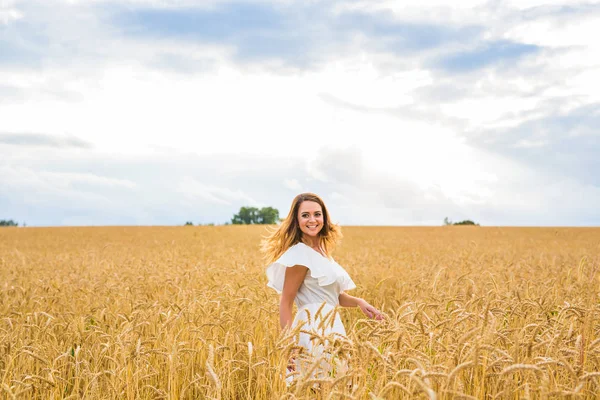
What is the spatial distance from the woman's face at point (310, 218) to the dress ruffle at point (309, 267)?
0.15 metres

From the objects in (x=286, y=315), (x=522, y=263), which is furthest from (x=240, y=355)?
(x=522, y=263)

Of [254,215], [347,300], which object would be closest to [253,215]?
[254,215]

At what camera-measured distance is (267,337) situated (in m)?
3.72

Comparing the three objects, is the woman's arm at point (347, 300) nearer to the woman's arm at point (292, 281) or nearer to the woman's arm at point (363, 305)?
the woman's arm at point (363, 305)

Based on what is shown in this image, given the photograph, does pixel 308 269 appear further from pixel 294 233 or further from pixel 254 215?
pixel 254 215

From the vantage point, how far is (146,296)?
6.49 m

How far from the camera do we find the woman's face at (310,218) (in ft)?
13.4

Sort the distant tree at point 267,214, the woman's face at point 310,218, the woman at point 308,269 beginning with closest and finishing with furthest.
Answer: the woman at point 308,269 → the woman's face at point 310,218 → the distant tree at point 267,214

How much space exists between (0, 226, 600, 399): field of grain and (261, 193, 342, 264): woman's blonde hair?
582 millimetres

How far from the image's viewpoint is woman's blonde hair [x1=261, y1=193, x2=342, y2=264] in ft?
13.9

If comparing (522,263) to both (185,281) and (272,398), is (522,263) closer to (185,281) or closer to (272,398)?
(185,281)

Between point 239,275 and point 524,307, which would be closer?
point 524,307

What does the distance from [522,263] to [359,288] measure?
4.97m

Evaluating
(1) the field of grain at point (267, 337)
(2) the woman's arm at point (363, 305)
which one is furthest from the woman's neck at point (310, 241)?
(1) the field of grain at point (267, 337)
